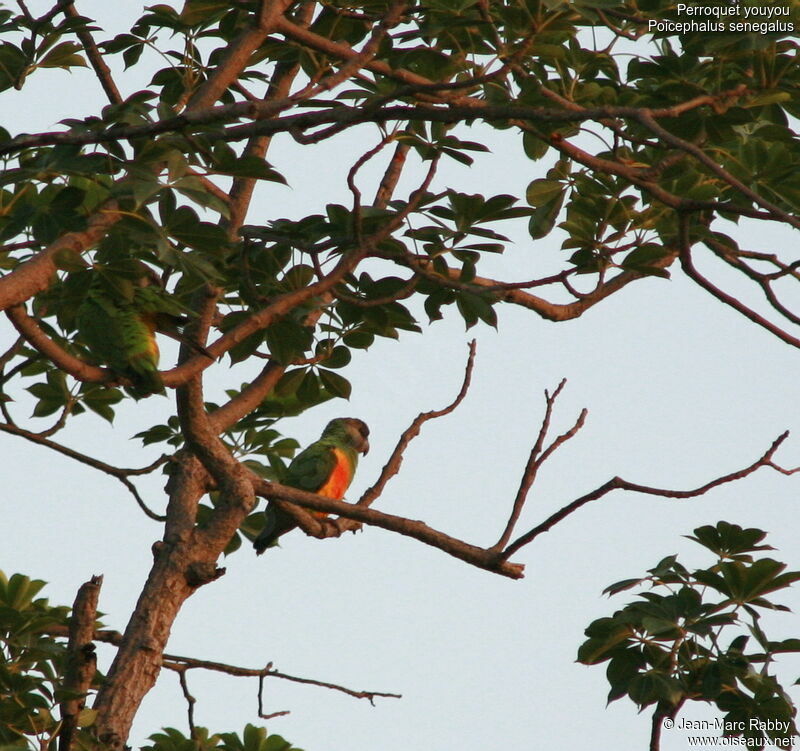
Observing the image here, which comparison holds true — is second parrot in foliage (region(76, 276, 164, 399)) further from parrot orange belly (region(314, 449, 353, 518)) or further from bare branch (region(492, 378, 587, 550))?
parrot orange belly (region(314, 449, 353, 518))

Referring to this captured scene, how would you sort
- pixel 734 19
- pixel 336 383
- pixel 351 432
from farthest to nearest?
1. pixel 351 432
2. pixel 336 383
3. pixel 734 19

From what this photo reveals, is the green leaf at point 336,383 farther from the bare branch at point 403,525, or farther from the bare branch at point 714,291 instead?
the bare branch at point 714,291

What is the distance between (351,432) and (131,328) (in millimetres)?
3263

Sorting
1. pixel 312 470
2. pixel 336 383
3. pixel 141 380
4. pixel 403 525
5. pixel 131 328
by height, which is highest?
pixel 312 470

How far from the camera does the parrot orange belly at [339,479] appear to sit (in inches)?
276

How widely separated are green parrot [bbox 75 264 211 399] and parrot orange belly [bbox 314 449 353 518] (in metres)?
2.39

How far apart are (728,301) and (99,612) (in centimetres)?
331

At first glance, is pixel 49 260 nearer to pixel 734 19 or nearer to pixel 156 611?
pixel 156 611

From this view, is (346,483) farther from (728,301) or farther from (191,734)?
(728,301)

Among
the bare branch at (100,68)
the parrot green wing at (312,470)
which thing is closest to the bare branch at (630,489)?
the bare branch at (100,68)

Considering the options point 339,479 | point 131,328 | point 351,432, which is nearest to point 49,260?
point 131,328

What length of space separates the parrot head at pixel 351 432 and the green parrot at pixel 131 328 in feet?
9.73

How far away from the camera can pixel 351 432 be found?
776 centimetres

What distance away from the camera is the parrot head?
7.70 meters
